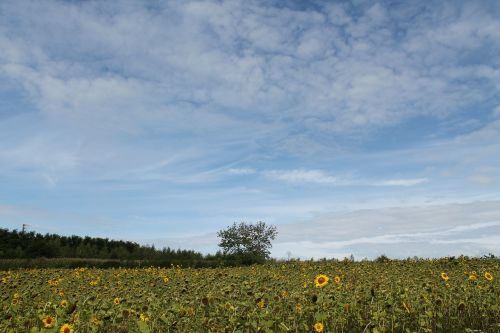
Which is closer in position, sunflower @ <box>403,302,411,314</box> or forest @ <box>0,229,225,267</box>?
sunflower @ <box>403,302,411,314</box>

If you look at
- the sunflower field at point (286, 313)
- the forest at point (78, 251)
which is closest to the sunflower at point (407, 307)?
the sunflower field at point (286, 313)

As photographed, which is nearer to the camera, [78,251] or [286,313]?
[286,313]

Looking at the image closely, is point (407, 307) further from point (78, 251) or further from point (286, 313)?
point (78, 251)

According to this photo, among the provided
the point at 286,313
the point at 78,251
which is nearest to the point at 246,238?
the point at 78,251

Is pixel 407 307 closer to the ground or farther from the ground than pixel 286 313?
farther from the ground

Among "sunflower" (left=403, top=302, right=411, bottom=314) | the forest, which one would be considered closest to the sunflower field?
"sunflower" (left=403, top=302, right=411, bottom=314)

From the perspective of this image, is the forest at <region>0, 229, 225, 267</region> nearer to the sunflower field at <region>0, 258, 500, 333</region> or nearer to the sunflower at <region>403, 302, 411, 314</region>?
the sunflower field at <region>0, 258, 500, 333</region>

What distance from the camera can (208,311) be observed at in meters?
7.41

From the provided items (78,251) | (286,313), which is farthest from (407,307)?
(78,251)

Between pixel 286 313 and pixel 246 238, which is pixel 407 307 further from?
pixel 246 238

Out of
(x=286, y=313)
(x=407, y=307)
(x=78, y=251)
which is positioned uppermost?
(x=78, y=251)

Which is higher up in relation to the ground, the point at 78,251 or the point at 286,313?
the point at 78,251

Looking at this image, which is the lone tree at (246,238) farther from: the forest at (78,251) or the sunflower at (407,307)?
the sunflower at (407,307)

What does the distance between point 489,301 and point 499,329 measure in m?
0.83
